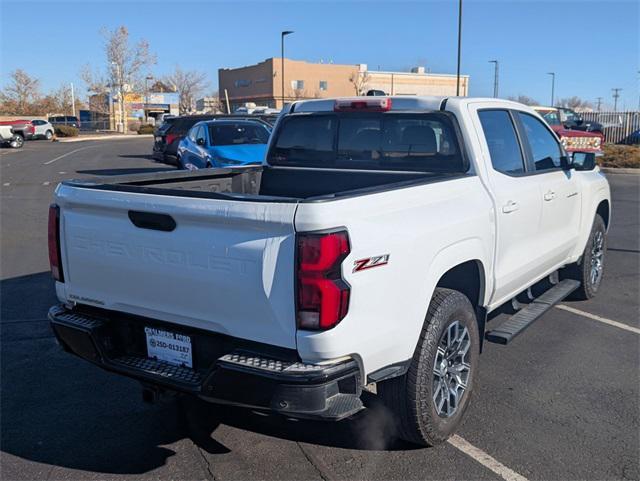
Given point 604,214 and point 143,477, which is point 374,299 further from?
point 604,214

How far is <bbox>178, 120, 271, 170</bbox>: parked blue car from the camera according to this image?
43.1 feet

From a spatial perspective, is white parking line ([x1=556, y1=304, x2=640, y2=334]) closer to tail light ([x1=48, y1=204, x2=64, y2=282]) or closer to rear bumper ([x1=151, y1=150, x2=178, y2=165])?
tail light ([x1=48, y1=204, x2=64, y2=282])

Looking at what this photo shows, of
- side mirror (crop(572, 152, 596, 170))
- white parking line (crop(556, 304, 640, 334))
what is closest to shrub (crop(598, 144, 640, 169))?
white parking line (crop(556, 304, 640, 334))

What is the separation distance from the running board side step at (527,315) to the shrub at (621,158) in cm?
1682

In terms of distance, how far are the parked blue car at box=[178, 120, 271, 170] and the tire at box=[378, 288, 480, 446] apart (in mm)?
9695

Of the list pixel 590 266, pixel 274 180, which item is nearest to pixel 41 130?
pixel 274 180

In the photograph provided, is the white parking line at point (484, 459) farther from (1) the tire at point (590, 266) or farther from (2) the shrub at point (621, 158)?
(2) the shrub at point (621, 158)

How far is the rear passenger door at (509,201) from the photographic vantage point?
4.17 meters

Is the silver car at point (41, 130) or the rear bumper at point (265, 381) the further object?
the silver car at point (41, 130)

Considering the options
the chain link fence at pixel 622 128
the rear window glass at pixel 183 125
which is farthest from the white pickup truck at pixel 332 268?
the chain link fence at pixel 622 128

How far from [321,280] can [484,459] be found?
1602 mm

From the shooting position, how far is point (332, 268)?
2.74 meters

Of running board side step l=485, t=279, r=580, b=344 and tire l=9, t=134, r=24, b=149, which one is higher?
tire l=9, t=134, r=24, b=149

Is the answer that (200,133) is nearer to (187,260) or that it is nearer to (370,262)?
(187,260)
